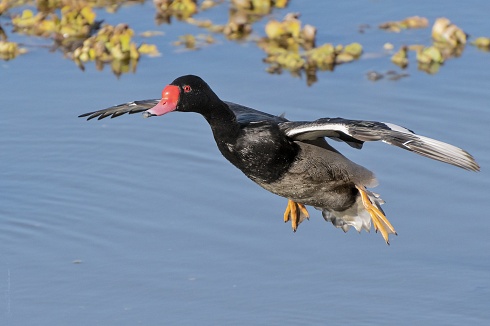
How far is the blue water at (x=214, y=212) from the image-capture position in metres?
8.81

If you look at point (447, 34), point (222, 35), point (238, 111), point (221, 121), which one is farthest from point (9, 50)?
point (221, 121)

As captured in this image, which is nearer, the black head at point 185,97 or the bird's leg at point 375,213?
the black head at point 185,97

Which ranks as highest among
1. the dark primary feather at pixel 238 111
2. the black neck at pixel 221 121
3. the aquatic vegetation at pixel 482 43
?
the black neck at pixel 221 121

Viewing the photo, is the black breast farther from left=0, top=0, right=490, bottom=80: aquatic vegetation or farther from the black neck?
left=0, top=0, right=490, bottom=80: aquatic vegetation

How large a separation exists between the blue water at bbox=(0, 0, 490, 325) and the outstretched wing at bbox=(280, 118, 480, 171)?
52.0 inches

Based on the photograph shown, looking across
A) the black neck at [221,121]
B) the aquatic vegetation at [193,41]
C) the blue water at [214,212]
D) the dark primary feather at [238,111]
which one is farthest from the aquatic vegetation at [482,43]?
the black neck at [221,121]

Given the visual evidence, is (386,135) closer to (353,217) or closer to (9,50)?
(353,217)

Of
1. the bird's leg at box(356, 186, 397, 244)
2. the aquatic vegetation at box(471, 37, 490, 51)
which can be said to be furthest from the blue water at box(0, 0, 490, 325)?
the bird's leg at box(356, 186, 397, 244)

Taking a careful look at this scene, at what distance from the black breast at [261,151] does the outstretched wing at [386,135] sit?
0.41 ft

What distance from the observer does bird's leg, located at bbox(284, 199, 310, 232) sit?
373 inches

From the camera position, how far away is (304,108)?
11.8 meters

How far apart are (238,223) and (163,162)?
4.88 feet

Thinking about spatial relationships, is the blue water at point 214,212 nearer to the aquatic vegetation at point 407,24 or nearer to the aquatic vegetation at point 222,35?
the aquatic vegetation at point 222,35

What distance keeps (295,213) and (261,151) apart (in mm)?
1175
